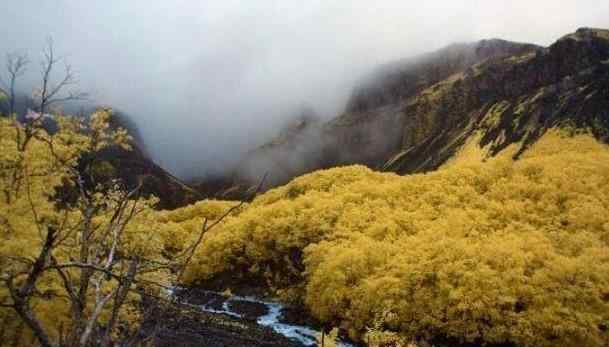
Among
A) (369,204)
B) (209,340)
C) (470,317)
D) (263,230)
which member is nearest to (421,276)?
(470,317)

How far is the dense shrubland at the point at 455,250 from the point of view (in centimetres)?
5797

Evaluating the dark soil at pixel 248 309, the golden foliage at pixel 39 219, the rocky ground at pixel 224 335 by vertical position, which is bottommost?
the dark soil at pixel 248 309

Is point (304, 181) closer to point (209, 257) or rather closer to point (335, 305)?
point (209, 257)

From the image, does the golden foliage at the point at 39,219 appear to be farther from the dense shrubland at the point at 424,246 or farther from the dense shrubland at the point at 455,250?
the dense shrubland at the point at 455,250

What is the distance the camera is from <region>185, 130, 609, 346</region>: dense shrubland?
57969 mm

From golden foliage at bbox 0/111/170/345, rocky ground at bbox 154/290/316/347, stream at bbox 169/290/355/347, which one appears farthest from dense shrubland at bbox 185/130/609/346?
golden foliage at bbox 0/111/170/345

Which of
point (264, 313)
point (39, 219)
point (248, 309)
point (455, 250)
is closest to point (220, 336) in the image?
point (264, 313)

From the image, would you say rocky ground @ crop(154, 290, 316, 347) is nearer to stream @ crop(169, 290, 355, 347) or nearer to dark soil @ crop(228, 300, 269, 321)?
stream @ crop(169, 290, 355, 347)

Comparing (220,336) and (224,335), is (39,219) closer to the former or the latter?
(220,336)

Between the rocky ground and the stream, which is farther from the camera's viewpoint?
the stream

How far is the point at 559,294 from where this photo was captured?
5772 cm

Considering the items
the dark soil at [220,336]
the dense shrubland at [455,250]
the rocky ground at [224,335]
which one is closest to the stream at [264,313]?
the rocky ground at [224,335]

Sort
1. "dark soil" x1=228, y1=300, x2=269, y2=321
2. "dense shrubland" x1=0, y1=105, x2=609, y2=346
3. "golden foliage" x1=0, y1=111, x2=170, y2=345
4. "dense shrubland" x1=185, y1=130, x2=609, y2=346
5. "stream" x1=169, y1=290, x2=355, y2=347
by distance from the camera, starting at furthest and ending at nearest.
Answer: "dark soil" x1=228, y1=300, x2=269, y2=321, "stream" x1=169, y1=290, x2=355, y2=347, "dense shrubland" x1=185, y1=130, x2=609, y2=346, "dense shrubland" x1=0, y1=105, x2=609, y2=346, "golden foliage" x1=0, y1=111, x2=170, y2=345

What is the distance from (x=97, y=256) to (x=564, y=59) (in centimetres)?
19951
